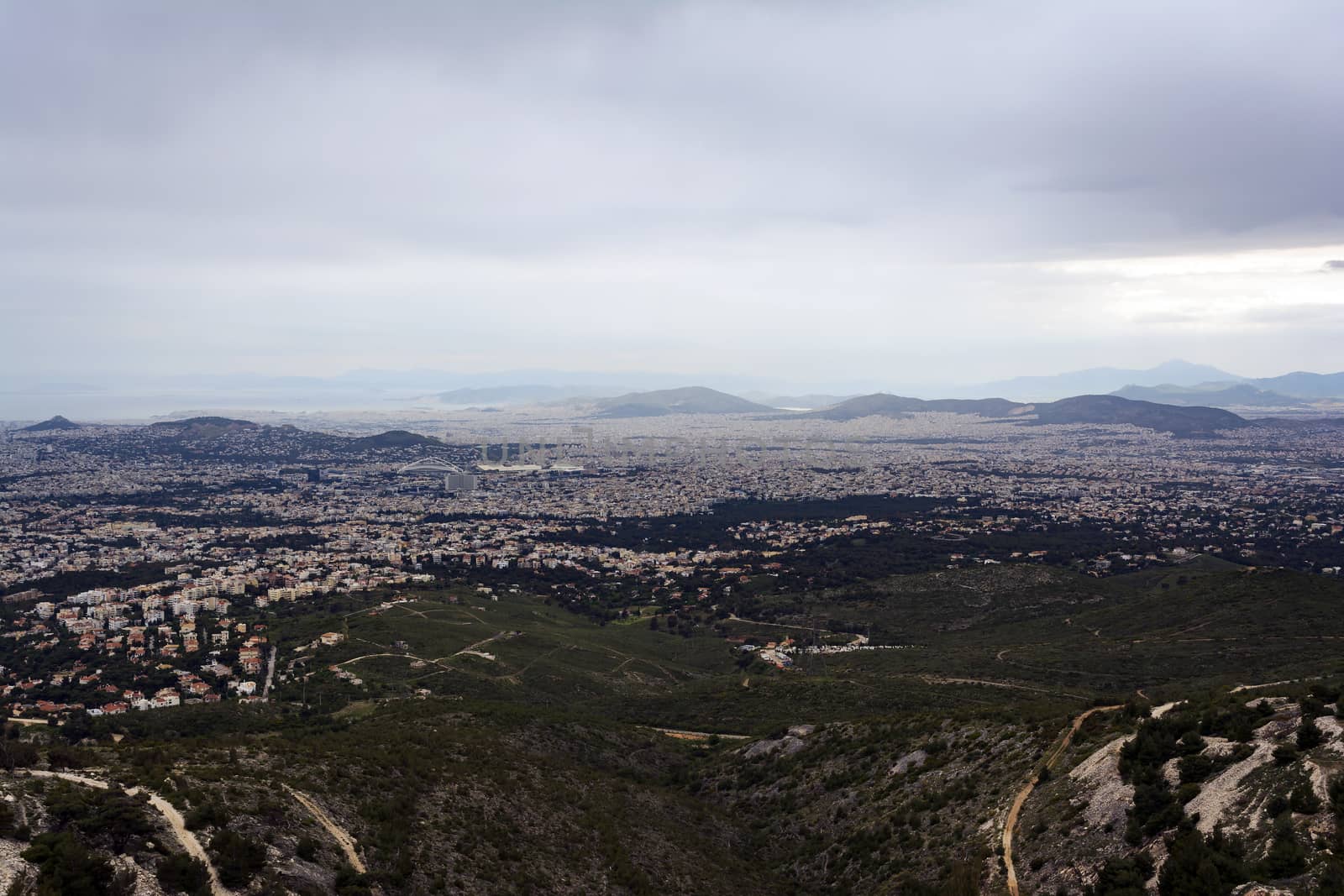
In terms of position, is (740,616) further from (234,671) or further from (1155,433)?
(1155,433)

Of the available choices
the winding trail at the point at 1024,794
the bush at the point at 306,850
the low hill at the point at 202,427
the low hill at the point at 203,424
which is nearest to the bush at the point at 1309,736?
the winding trail at the point at 1024,794

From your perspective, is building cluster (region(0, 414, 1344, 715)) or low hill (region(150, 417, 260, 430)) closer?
building cluster (region(0, 414, 1344, 715))

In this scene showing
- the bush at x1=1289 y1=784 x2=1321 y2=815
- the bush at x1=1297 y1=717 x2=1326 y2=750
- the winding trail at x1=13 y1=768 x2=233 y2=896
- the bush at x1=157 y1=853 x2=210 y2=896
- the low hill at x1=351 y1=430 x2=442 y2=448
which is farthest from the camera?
the low hill at x1=351 y1=430 x2=442 y2=448

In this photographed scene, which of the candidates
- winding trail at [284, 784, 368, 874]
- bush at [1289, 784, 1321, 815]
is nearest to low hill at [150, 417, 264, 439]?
winding trail at [284, 784, 368, 874]

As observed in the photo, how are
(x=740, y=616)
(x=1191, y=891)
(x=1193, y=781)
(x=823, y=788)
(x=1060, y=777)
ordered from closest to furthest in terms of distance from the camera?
1. (x=1191, y=891)
2. (x=1193, y=781)
3. (x=1060, y=777)
4. (x=823, y=788)
5. (x=740, y=616)

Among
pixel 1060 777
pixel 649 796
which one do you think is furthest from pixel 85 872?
pixel 1060 777

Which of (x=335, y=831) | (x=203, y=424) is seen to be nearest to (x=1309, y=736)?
(x=335, y=831)

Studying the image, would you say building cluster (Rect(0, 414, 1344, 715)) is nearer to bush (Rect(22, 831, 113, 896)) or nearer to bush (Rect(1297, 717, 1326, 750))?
bush (Rect(22, 831, 113, 896))
